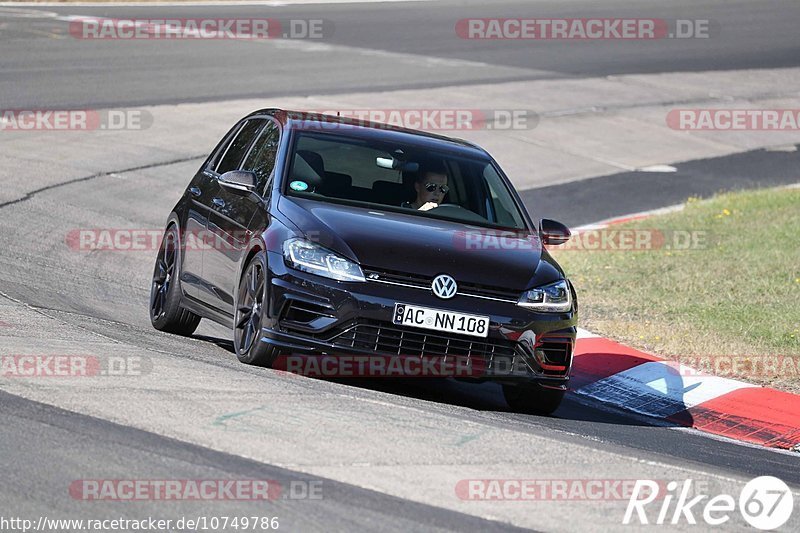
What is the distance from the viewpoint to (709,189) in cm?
2031

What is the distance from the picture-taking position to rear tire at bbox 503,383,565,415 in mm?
8609

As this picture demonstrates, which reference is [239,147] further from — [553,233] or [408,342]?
[408,342]

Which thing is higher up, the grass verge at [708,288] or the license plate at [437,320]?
the license plate at [437,320]

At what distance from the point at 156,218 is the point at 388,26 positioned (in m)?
17.9

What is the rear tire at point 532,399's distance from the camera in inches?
339

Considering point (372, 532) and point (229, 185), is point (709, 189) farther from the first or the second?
point (372, 532)

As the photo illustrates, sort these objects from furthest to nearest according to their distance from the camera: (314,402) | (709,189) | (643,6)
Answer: (643,6) → (709,189) → (314,402)

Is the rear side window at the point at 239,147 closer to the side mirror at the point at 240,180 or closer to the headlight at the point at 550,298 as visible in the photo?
the side mirror at the point at 240,180

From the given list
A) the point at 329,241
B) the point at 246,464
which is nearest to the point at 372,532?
the point at 246,464

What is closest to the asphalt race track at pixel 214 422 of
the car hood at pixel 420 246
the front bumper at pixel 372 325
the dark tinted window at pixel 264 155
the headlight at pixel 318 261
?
the front bumper at pixel 372 325

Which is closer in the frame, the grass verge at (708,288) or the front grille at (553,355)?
the front grille at (553,355)

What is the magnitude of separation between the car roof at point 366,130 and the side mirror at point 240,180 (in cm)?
56

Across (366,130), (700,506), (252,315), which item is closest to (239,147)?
(366,130)

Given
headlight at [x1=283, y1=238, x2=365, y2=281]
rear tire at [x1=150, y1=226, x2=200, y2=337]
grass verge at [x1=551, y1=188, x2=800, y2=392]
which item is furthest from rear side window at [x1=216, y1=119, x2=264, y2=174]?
grass verge at [x1=551, y1=188, x2=800, y2=392]
